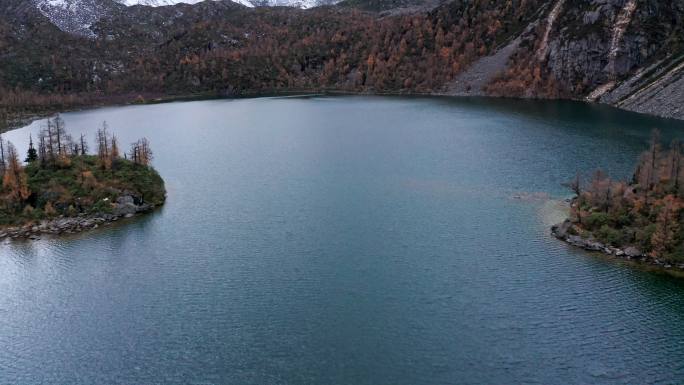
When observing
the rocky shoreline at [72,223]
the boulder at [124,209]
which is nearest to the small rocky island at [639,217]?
the boulder at [124,209]

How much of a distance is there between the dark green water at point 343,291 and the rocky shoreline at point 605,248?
5.30 feet

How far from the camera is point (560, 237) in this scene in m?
72.4

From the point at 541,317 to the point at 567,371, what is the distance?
842cm

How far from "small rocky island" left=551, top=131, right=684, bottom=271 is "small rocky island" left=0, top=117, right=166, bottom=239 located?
201 ft

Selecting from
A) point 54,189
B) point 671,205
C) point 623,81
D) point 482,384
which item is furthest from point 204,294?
point 623,81

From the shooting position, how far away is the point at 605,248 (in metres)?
68.4

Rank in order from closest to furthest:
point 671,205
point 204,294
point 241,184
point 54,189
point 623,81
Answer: point 204,294 < point 671,205 < point 54,189 < point 241,184 < point 623,81

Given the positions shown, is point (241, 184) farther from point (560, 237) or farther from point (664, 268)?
point (664, 268)

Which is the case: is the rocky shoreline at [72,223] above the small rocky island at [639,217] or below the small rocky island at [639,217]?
below

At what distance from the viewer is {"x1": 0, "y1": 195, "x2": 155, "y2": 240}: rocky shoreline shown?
7944 centimetres

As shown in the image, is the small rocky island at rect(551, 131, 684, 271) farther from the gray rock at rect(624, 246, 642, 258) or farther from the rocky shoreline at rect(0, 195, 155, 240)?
the rocky shoreline at rect(0, 195, 155, 240)

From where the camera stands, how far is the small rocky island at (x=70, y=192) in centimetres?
8206

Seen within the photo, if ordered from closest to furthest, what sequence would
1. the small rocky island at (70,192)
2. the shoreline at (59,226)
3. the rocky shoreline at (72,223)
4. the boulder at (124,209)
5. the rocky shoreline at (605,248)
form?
the rocky shoreline at (605,248)
the shoreline at (59,226)
the rocky shoreline at (72,223)
the small rocky island at (70,192)
the boulder at (124,209)

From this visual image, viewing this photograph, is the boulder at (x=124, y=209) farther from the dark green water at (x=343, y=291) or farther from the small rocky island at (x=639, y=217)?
the small rocky island at (x=639, y=217)
